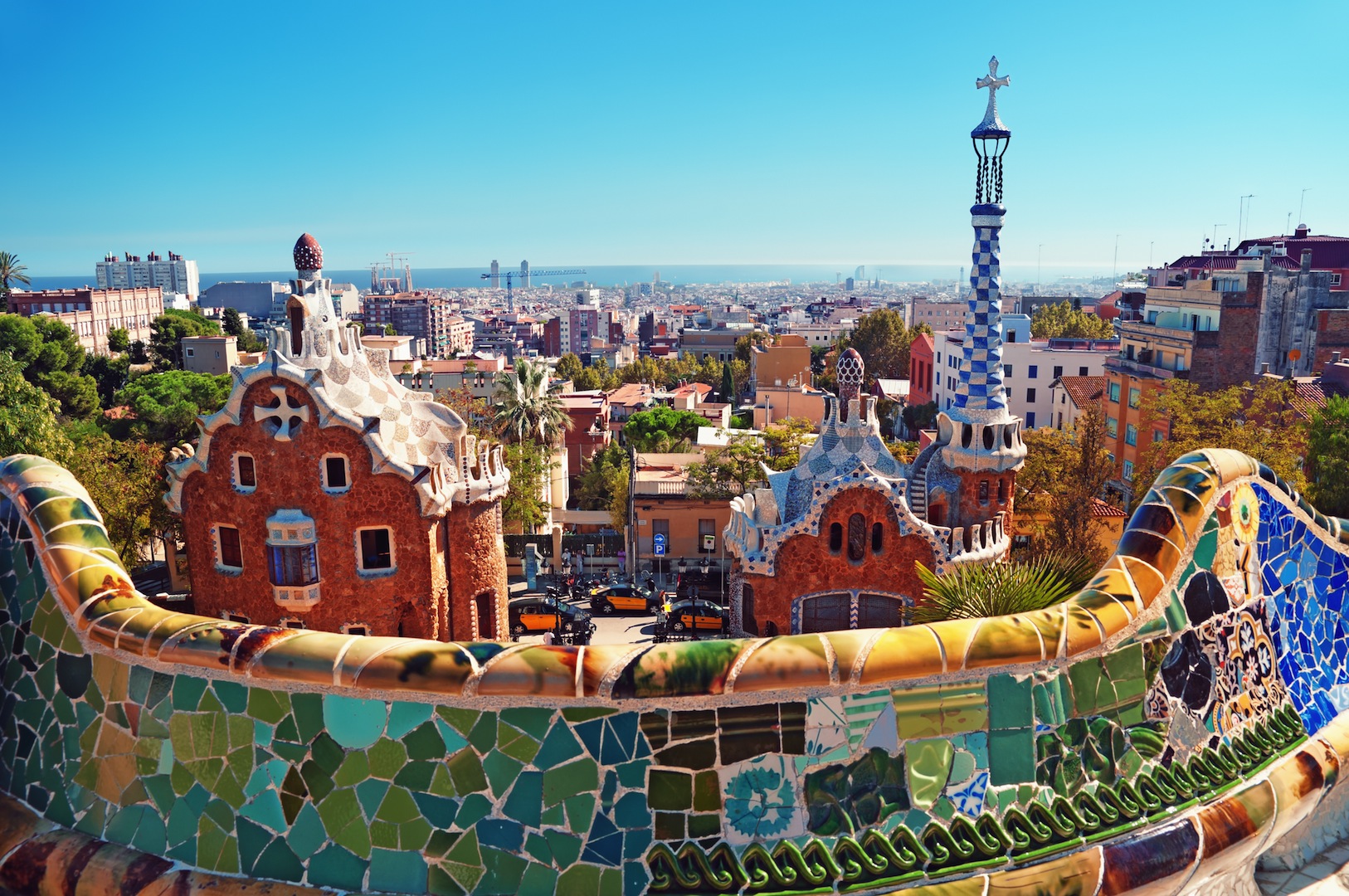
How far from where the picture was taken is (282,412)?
19.4 m

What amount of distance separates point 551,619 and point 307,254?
12.2m

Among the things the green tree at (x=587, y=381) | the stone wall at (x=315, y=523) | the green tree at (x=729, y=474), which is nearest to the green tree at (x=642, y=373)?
the green tree at (x=587, y=381)

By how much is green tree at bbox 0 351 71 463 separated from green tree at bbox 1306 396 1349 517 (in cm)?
3414

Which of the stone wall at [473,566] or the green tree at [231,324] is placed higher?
the green tree at [231,324]

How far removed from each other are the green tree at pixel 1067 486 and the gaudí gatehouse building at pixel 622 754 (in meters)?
20.0

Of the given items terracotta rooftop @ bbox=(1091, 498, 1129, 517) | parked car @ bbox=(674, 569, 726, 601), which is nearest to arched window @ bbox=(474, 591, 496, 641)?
parked car @ bbox=(674, 569, 726, 601)

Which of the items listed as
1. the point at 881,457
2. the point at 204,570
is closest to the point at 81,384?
the point at 204,570

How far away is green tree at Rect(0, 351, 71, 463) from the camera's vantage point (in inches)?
1124

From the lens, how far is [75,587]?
7668mm

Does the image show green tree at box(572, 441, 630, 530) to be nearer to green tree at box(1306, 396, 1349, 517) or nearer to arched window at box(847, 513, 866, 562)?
arched window at box(847, 513, 866, 562)

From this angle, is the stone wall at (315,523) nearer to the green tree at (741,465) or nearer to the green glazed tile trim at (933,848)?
the green glazed tile trim at (933,848)

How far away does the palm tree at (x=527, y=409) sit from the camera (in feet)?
140

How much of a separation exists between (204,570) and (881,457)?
14062 mm

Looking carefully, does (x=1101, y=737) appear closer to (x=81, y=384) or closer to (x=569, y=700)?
(x=569, y=700)
